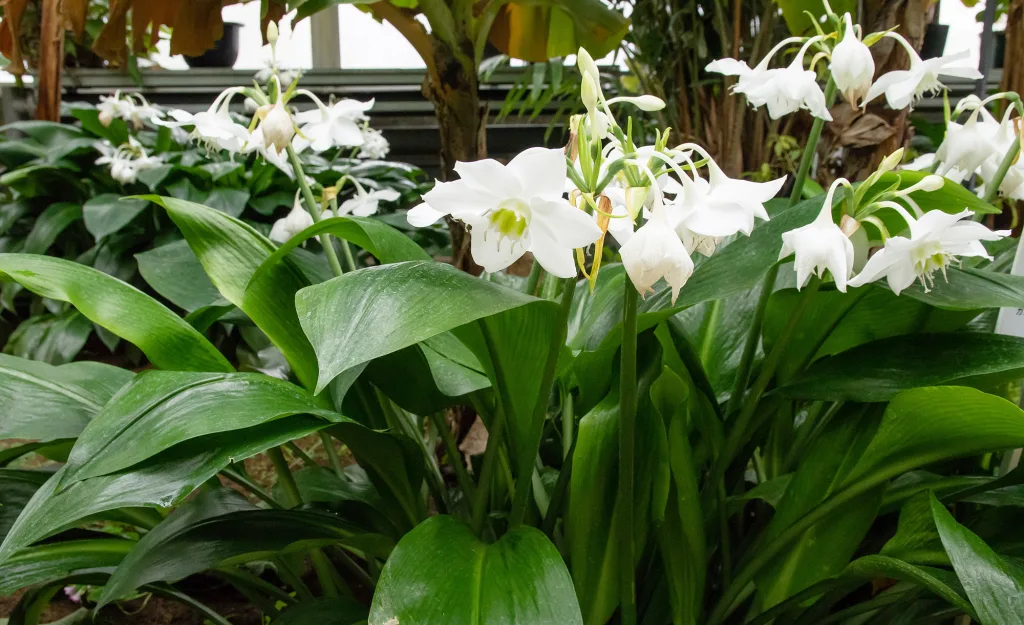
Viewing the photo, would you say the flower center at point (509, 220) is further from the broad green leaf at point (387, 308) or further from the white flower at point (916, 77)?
the white flower at point (916, 77)

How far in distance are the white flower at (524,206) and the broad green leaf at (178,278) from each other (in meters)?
0.55

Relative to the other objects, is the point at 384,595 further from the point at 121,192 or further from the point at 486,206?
the point at 121,192

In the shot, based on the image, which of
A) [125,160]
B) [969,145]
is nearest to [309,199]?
[969,145]

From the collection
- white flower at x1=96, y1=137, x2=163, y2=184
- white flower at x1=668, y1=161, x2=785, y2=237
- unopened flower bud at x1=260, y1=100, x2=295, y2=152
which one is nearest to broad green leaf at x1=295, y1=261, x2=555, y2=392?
white flower at x1=668, y1=161, x2=785, y2=237

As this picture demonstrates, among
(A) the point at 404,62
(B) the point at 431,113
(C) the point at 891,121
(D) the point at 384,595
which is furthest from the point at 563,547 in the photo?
(A) the point at 404,62

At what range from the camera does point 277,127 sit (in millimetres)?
705

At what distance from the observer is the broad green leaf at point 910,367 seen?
1.94ft

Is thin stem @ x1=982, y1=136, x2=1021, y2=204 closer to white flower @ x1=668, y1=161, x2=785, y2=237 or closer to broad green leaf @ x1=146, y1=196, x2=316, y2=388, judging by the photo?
white flower @ x1=668, y1=161, x2=785, y2=237

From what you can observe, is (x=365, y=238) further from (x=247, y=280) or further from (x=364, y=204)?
(x=364, y=204)

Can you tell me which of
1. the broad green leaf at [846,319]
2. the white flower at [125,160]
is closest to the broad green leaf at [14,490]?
the broad green leaf at [846,319]

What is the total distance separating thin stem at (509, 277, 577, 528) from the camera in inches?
21.5

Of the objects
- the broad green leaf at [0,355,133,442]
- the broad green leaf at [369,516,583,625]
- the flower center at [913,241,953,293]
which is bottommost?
the broad green leaf at [369,516,583,625]

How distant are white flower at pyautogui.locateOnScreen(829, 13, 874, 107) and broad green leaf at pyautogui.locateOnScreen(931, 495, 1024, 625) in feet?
1.23

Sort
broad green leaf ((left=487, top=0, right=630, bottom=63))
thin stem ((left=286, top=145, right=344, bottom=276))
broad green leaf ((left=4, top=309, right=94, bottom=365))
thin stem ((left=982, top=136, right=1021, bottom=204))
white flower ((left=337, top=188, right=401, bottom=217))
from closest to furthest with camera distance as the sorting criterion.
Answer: thin stem ((left=982, top=136, right=1021, bottom=204))
thin stem ((left=286, top=145, right=344, bottom=276))
white flower ((left=337, top=188, right=401, bottom=217))
broad green leaf ((left=487, top=0, right=630, bottom=63))
broad green leaf ((left=4, top=309, right=94, bottom=365))
